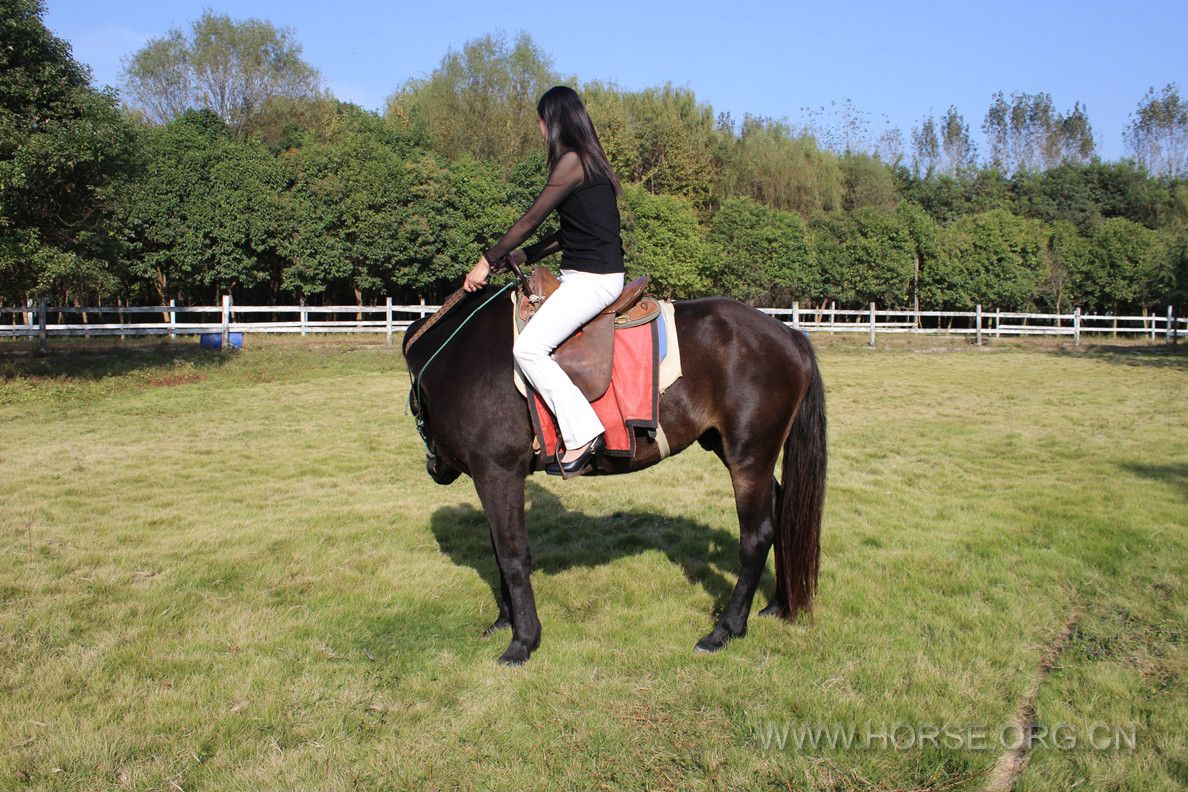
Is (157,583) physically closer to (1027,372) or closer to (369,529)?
(369,529)

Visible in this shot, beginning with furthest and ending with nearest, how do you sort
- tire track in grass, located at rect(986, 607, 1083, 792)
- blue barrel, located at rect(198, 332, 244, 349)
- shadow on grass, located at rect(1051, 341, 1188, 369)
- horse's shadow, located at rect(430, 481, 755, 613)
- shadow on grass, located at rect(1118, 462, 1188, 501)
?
1. shadow on grass, located at rect(1051, 341, 1188, 369)
2. blue barrel, located at rect(198, 332, 244, 349)
3. shadow on grass, located at rect(1118, 462, 1188, 501)
4. horse's shadow, located at rect(430, 481, 755, 613)
5. tire track in grass, located at rect(986, 607, 1083, 792)

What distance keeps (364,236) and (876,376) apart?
21.6 meters

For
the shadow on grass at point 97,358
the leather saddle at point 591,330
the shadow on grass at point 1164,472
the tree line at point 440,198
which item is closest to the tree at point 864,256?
the tree line at point 440,198

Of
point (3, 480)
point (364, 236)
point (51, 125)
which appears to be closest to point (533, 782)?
point (3, 480)

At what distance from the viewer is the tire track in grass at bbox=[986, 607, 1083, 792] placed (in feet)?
10.1

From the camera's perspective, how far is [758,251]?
127 ft

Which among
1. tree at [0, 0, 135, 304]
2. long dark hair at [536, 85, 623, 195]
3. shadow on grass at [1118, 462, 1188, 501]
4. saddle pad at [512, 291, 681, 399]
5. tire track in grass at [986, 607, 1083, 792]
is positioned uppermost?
tree at [0, 0, 135, 304]

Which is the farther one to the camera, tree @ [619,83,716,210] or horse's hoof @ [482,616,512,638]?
tree @ [619,83,716,210]

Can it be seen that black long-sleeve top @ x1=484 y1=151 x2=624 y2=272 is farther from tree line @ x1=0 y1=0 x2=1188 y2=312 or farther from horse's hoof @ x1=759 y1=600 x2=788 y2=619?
tree line @ x1=0 y1=0 x2=1188 y2=312

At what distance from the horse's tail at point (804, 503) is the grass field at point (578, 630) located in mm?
242

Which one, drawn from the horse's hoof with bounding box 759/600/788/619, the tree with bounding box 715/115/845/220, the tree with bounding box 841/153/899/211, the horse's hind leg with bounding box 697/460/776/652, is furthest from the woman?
the tree with bounding box 841/153/899/211

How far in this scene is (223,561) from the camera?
5.75 metres

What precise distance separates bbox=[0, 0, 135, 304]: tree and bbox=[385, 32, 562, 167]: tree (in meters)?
28.1

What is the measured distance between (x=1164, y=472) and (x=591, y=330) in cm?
808
